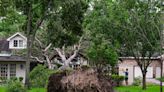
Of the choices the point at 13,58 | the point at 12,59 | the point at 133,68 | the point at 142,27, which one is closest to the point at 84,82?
the point at 142,27

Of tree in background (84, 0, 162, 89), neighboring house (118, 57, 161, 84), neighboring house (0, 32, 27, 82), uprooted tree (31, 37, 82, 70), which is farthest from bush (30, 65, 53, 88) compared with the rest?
neighboring house (118, 57, 161, 84)

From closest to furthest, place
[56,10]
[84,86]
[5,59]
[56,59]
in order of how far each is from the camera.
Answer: [84,86], [56,10], [5,59], [56,59]

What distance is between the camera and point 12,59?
46.7 m

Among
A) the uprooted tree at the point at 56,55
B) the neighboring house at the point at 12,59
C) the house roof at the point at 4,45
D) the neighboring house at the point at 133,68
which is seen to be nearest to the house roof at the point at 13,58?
the neighboring house at the point at 12,59

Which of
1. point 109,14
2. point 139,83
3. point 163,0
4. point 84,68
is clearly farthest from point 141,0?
point 84,68

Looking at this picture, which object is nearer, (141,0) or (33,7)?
(33,7)

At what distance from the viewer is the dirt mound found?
13070 millimetres

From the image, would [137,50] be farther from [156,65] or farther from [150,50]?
[156,65]

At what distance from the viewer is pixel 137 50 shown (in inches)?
1549

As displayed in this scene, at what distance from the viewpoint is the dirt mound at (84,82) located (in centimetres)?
1307

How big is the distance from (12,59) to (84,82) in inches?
1356

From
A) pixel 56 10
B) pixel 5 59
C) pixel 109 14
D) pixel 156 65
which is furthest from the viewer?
pixel 156 65

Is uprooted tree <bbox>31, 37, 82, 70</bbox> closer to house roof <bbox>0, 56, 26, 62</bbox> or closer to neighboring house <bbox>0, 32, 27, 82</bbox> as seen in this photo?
house roof <bbox>0, 56, 26, 62</bbox>

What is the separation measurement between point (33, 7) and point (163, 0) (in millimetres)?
10986
